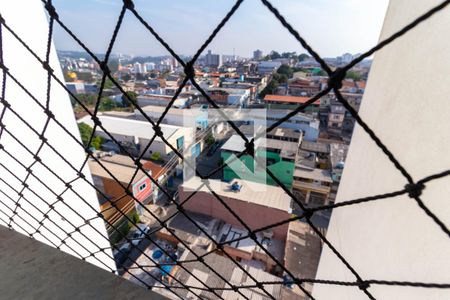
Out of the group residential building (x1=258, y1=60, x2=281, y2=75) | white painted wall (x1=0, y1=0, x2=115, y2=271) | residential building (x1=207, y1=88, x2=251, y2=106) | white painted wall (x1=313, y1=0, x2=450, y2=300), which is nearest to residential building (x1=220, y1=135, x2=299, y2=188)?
white painted wall (x1=0, y1=0, x2=115, y2=271)

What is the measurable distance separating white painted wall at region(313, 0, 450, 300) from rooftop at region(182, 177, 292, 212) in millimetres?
3103

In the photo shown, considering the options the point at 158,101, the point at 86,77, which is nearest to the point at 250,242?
the point at 158,101

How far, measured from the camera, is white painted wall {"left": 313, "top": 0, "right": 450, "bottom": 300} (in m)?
0.29

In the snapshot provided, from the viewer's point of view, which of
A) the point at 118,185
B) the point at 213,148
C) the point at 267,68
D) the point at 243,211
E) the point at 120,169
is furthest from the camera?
the point at 267,68

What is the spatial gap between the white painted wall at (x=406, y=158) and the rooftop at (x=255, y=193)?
310 centimetres

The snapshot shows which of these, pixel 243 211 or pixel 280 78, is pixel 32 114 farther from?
pixel 280 78

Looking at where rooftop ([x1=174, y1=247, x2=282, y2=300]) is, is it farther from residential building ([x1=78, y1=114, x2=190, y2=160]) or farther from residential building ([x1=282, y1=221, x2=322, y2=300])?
residential building ([x1=78, y1=114, x2=190, y2=160])

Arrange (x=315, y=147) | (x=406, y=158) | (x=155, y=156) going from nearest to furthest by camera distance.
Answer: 1. (x=406, y=158)
2. (x=155, y=156)
3. (x=315, y=147)

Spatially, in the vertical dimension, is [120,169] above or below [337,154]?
above

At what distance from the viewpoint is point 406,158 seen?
362mm

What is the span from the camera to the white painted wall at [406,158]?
29 centimetres

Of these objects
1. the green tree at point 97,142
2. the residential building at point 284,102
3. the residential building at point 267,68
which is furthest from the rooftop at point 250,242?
the residential building at point 267,68

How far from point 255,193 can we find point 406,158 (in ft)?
11.7

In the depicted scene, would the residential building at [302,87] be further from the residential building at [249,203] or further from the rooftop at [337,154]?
the residential building at [249,203]
